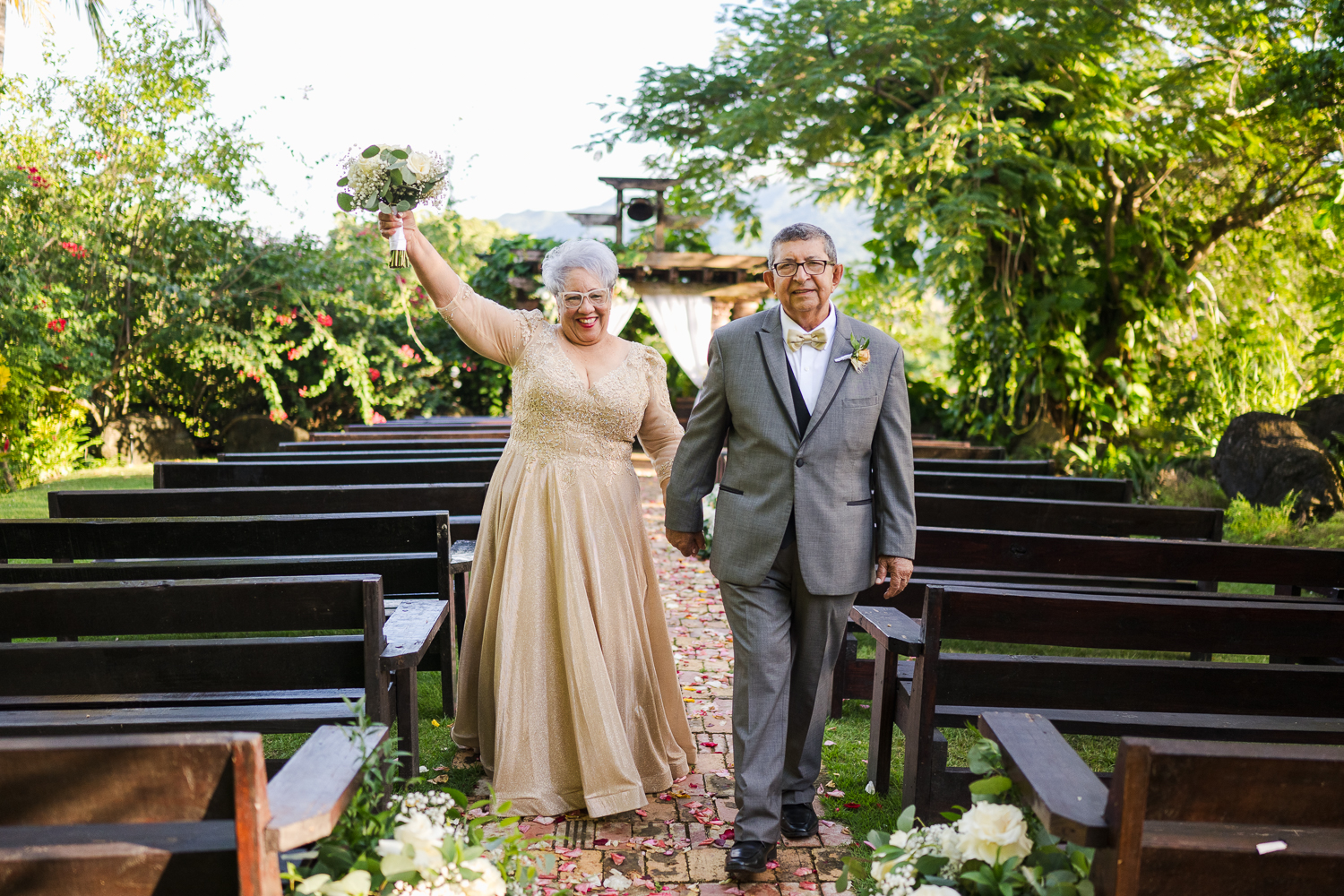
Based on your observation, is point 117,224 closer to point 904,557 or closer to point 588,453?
point 588,453

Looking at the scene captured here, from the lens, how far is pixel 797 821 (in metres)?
3.16

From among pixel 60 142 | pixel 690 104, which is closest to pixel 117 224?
pixel 60 142

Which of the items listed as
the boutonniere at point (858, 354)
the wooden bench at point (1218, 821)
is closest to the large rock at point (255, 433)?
the boutonniere at point (858, 354)

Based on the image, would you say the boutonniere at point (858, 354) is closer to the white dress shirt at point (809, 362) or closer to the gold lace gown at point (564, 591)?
the white dress shirt at point (809, 362)

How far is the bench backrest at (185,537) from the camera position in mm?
3861

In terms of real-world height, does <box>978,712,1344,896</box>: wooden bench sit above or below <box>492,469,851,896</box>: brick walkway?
above

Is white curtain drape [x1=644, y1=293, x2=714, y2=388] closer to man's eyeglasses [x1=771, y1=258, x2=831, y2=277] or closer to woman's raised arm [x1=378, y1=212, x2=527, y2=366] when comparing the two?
woman's raised arm [x1=378, y1=212, x2=527, y2=366]

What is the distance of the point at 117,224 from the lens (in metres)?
13.0

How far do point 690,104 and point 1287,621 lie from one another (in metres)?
10.4

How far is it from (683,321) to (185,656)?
12888 millimetres

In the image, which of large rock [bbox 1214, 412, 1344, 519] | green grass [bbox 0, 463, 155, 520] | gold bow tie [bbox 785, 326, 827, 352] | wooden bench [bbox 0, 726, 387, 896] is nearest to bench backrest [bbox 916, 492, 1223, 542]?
gold bow tie [bbox 785, 326, 827, 352]

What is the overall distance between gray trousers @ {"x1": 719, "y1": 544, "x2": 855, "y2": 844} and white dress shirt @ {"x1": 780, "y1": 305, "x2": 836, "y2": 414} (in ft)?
1.52

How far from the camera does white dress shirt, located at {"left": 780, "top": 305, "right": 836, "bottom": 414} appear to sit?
2.95 m

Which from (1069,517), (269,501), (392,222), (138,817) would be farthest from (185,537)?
(1069,517)
